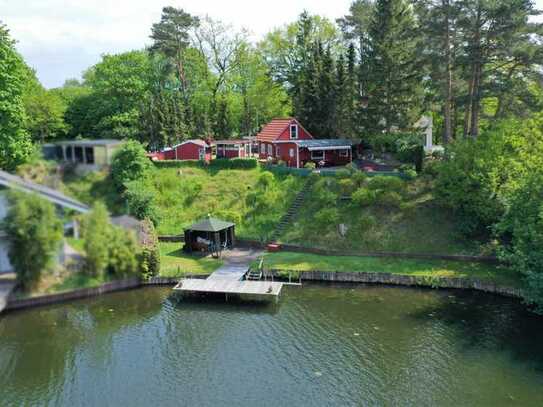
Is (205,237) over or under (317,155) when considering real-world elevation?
under

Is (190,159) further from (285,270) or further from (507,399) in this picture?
(507,399)

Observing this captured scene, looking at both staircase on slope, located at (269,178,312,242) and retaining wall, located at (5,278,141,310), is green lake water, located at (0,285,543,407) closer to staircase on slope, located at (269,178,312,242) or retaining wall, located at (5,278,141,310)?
retaining wall, located at (5,278,141,310)

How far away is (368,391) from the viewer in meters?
14.3

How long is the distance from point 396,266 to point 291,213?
8.75 meters

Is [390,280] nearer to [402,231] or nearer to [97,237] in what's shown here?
[402,231]

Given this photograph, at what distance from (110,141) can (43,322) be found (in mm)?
14795

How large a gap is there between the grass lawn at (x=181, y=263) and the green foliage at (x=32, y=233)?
60.1 feet

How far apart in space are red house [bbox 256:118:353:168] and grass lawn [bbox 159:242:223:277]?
14063 mm

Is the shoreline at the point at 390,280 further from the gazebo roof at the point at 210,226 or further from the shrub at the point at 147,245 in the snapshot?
the shrub at the point at 147,245

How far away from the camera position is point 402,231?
92.2 feet

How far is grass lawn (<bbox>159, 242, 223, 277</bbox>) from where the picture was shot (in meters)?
24.1

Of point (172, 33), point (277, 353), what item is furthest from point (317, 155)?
point (172, 33)

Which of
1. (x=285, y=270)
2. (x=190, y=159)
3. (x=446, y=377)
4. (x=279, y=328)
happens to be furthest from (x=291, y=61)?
(x=446, y=377)

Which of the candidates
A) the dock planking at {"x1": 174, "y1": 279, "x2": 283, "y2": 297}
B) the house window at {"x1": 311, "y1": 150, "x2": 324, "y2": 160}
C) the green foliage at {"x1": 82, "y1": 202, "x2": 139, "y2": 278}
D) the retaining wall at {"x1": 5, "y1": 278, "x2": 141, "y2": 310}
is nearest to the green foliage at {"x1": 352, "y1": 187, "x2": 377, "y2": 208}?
the house window at {"x1": 311, "y1": 150, "x2": 324, "y2": 160}
